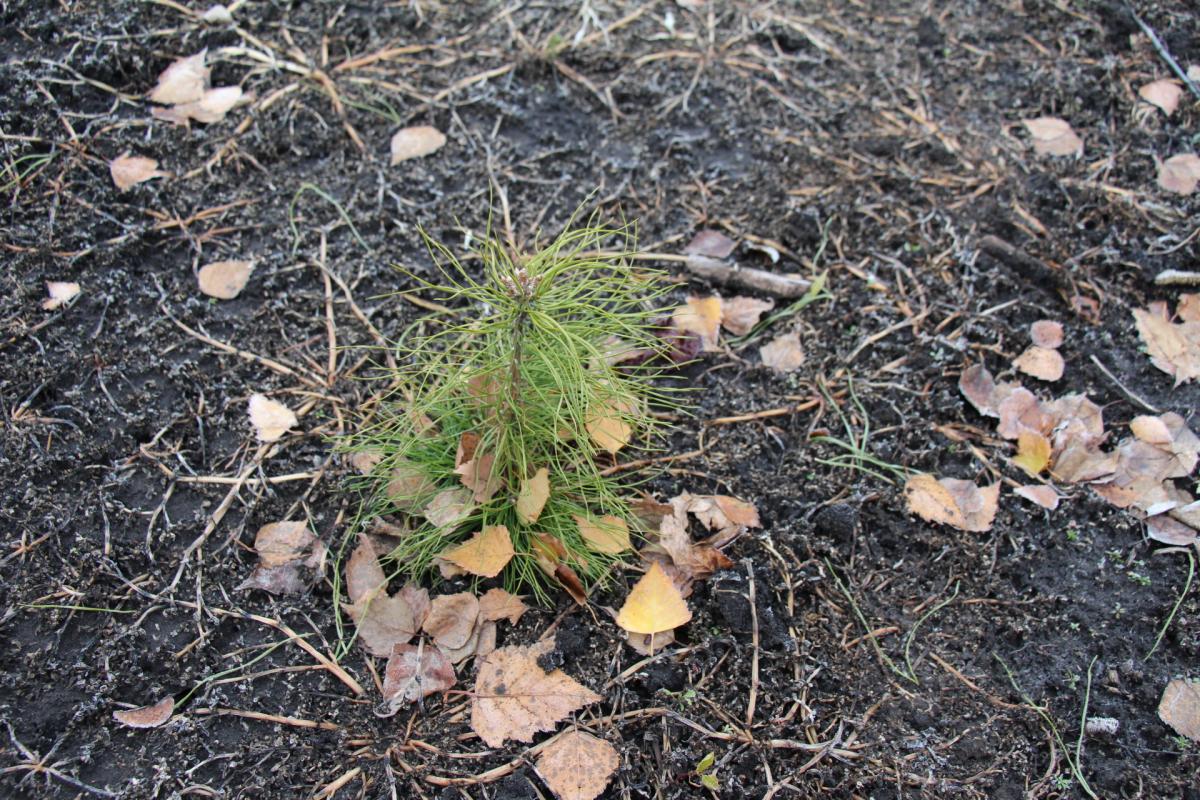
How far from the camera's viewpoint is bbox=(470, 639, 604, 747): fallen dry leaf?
1.57 metres

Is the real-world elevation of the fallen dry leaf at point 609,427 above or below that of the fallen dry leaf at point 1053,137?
below

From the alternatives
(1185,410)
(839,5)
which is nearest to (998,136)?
(839,5)

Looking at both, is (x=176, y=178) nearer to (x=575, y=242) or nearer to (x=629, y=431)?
(x=575, y=242)

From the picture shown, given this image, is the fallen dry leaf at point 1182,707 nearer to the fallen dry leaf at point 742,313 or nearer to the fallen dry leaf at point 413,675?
the fallen dry leaf at point 742,313

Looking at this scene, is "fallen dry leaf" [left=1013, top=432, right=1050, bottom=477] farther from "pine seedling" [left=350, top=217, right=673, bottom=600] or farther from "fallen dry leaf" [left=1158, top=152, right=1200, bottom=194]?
"fallen dry leaf" [left=1158, top=152, right=1200, bottom=194]

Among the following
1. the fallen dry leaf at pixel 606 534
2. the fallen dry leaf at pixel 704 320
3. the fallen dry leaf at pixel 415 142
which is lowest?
the fallen dry leaf at pixel 606 534

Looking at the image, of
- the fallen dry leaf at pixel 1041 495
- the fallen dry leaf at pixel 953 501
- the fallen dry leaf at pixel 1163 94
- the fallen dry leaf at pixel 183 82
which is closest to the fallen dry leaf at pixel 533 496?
the fallen dry leaf at pixel 953 501

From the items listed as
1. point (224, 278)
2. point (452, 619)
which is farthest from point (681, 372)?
point (224, 278)

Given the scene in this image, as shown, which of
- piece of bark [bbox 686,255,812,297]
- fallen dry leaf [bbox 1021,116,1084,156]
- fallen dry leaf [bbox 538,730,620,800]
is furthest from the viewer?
fallen dry leaf [bbox 1021,116,1084,156]

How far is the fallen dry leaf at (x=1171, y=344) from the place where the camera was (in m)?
2.13

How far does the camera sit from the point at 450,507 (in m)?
1.74

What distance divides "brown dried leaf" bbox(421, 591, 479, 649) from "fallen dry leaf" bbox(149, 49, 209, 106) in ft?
5.23

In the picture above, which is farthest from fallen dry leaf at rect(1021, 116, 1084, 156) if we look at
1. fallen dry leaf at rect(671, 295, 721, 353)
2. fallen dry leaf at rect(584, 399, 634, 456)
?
fallen dry leaf at rect(584, 399, 634, 456)

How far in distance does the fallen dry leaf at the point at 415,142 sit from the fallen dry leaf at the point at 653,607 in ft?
4.39
